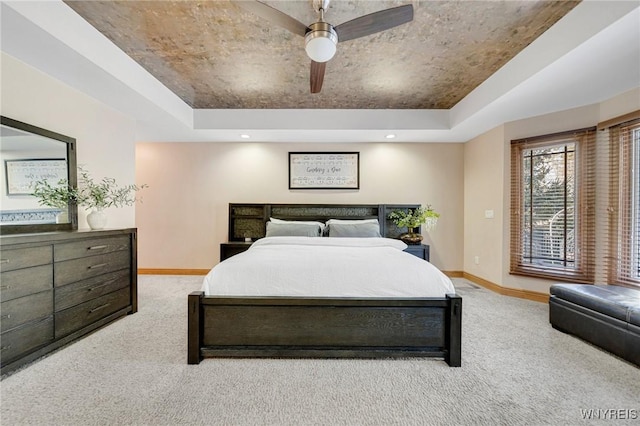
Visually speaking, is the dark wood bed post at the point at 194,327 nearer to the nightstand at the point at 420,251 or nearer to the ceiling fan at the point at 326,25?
the ceiling fan at the point at 326,25

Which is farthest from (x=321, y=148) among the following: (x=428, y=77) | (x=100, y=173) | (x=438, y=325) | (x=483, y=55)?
(x=438, y=325)

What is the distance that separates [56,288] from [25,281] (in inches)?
9.7

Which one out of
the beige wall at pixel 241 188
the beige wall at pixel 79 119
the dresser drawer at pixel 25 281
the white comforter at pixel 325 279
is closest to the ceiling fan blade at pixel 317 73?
the white comforter at pixel 325 279

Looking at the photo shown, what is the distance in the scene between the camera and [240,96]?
140 inches

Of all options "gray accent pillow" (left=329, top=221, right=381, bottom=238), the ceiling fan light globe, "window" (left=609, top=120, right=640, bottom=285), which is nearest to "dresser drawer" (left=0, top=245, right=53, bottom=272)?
the ceiling fan light globe

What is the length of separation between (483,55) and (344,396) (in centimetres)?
309

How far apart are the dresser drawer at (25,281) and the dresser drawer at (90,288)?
0.14 meters

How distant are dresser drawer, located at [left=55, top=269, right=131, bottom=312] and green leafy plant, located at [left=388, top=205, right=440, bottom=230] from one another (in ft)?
11.9

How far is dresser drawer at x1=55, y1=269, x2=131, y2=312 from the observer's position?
2.24 metres

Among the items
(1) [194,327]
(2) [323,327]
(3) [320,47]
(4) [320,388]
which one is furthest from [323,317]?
(3) [320,47]

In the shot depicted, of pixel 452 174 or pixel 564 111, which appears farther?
pixel 452 174

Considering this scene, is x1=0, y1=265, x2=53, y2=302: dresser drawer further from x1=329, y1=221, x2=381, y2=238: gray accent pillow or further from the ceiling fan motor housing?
x1=329, y1=221, x2=381, y2=238: gray accent pillow

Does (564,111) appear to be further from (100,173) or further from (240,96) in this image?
(100,173)

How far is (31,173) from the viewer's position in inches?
92.4
